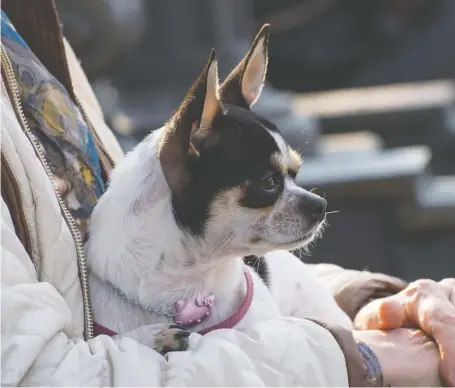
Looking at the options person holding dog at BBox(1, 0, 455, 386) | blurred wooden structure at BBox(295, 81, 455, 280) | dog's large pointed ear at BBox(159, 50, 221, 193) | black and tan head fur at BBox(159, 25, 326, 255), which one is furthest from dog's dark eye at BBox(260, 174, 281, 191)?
blurred wooden structure at BBox(295, 81, 455, 280)

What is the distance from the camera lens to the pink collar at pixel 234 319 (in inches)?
58.7

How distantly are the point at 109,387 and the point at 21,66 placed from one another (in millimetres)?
656

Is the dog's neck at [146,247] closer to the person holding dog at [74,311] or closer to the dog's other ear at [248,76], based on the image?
the person holding dog at [74,311]

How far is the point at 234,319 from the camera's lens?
158cm

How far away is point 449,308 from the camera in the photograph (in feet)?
5.15

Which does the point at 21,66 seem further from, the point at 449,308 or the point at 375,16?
the point at 375,16

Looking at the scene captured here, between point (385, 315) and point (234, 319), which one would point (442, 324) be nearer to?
point (385, 315)

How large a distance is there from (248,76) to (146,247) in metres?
0.38

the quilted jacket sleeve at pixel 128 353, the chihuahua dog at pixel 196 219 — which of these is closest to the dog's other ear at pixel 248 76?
the chihuahua dog at pixel 196 219

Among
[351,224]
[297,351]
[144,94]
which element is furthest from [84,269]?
[144,94]

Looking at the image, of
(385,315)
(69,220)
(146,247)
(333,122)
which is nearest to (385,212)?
(333,122)

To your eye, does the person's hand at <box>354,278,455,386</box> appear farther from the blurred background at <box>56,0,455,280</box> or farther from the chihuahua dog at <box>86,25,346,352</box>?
the blurred background at <box>56,0,455,280</box>

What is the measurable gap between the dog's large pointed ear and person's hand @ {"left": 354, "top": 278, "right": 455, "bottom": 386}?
16.0 inches

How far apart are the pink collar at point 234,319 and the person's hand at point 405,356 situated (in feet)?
0.63
